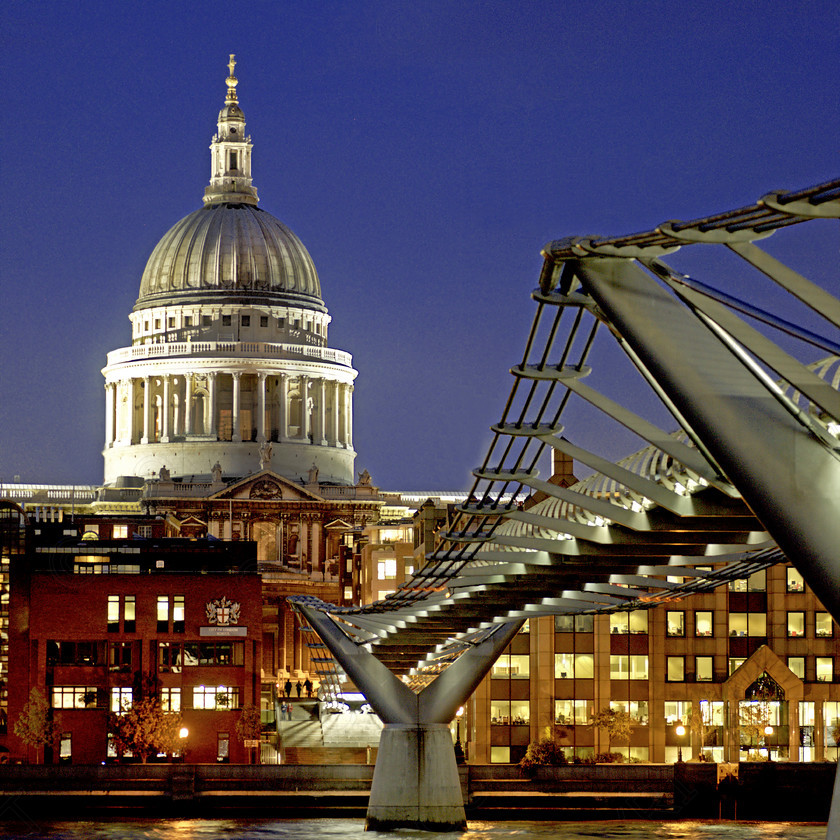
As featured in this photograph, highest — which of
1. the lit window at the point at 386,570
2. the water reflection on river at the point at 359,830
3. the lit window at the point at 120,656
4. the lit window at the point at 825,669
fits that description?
the lit window at the point at 386,570

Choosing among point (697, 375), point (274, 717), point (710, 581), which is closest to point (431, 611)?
point (710, 581)

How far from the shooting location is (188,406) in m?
169

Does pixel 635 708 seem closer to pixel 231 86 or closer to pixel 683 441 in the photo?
pixel 683 441

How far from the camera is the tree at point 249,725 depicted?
304ft

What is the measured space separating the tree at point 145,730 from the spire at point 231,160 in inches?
3663

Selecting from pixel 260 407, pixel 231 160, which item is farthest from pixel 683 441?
pixel 231 160

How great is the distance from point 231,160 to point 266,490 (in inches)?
1643

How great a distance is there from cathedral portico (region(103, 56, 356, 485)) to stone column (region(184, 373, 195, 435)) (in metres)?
0.08

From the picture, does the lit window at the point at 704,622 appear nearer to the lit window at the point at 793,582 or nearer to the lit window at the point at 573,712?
the lit window at the point at 793,582

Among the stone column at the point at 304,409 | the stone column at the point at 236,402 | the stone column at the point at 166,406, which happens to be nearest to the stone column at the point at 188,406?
the stone column at the point at 166,406

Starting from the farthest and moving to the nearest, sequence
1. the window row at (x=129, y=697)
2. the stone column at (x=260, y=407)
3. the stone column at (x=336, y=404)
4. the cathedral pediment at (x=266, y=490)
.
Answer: the stone column at (x=336, y=404), the stone column at (x=260, y=407), the cathedral pediment at (x=266, y=490), the window row at (x=129, y=697)

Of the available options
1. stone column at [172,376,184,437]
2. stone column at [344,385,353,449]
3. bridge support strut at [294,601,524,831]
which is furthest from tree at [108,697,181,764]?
stone column at [344,385,353,449]

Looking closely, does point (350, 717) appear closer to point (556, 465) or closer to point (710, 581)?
point (556, 465)

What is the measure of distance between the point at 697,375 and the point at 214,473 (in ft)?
451
